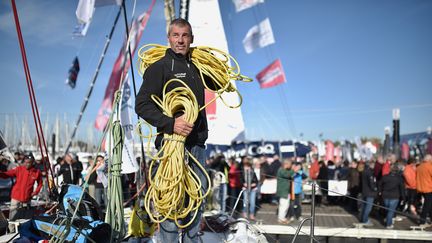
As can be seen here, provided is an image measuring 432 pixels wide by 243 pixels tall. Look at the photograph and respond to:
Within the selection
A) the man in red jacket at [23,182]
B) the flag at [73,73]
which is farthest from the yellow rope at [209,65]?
the flag at [73,73]

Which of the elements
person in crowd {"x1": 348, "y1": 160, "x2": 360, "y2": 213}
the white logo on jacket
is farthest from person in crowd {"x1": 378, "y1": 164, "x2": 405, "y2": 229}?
the white logo on jacket

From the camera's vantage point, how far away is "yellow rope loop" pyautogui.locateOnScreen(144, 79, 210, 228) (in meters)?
2.59

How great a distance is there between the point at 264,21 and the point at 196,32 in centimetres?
420

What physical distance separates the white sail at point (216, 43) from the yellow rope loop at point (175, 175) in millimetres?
5805

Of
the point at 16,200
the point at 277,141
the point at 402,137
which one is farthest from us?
the point at 402,137

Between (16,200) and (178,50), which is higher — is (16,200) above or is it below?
below

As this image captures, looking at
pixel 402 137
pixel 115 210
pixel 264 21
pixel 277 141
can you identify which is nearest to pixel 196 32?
pixel 264 21

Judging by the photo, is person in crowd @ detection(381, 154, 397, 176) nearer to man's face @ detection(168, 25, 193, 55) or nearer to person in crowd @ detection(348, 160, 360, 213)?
person in crowd @ detection(348, 160, 360, 213)

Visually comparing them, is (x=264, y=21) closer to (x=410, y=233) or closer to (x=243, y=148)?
(x=410, y=233)

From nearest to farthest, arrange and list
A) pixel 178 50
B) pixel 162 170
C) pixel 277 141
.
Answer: pixel 162 170 < pixel 178 50 < pixel 277 141

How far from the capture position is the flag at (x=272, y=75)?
13680 mm

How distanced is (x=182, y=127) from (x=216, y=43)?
7.09 meters

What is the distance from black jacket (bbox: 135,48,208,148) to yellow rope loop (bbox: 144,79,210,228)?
0.19ft

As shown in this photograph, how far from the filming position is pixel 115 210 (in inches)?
121
